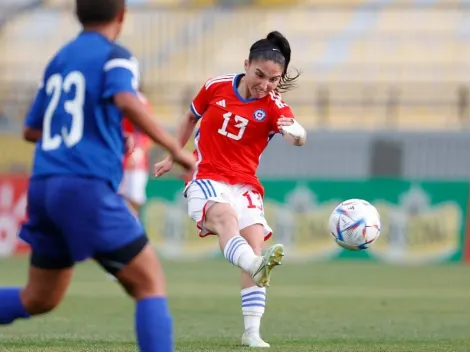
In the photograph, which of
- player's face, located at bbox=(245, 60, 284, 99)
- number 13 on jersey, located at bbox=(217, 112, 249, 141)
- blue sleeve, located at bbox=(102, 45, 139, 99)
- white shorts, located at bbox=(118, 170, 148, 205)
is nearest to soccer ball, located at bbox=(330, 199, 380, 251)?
number 13 on jersey, located at bbox=(217, 112, 249, 141)

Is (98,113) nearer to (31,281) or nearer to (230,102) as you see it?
(31,281)

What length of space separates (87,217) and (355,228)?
3355mm

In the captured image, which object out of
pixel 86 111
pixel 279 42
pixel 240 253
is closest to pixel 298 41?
pixel 279 42

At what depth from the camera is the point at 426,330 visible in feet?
29.9

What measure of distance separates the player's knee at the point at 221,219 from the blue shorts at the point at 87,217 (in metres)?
2.37

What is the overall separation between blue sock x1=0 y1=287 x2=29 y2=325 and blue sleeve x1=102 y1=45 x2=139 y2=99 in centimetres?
127

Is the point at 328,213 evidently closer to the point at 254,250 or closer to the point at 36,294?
the point at 254,250

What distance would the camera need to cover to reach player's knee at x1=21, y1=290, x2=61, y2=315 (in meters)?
5.38

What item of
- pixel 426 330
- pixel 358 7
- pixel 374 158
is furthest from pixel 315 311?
pixel 358 7

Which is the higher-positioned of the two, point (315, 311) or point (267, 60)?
point (267, 60)

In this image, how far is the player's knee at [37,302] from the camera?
17.7ft

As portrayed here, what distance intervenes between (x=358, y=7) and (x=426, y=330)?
630 inches

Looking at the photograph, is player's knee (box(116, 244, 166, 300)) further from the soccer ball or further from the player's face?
the soccer ball

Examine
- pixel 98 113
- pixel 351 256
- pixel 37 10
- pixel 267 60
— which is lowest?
pixel 351 256
